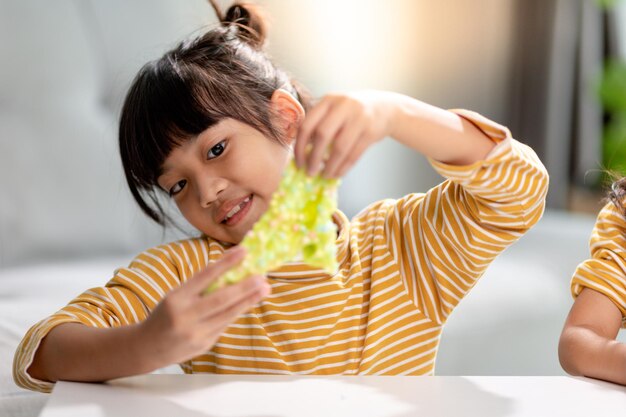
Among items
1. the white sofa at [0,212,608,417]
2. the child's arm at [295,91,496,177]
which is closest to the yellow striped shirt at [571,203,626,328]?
the child's arm at [295,91,496,177]

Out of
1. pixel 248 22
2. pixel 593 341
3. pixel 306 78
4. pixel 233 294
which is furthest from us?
pixel 306 78

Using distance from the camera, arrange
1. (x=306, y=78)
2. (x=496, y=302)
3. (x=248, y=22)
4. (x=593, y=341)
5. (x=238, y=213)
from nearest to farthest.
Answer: (x=593, y=341), (x=238, y=213), (x=248, y=22), (x=496, y=302), (x=306, y=78)

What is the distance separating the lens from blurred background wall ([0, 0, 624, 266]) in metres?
1.77

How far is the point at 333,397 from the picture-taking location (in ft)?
2.13

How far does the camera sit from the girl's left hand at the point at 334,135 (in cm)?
63

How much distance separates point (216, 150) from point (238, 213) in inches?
3.0

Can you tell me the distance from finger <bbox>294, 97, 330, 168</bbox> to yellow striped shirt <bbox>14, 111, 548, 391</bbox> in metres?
0.28

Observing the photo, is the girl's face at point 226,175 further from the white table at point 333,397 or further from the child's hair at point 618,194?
the child's hair at point 618,194

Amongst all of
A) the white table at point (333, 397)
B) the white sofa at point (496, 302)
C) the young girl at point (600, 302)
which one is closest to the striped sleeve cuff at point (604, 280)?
the young girl at point (600, 302)

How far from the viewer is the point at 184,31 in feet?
6.26

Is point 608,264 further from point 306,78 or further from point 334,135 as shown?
point 306,78

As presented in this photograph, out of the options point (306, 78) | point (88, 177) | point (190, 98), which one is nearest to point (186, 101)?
point (190, 98)

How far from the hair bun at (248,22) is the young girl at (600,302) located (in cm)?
50

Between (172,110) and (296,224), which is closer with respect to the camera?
(296,224)
